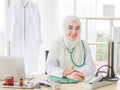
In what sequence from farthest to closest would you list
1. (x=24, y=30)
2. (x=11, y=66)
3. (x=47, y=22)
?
(x=47, y=22) → (x=24, y=30) → (x=11, y=66)

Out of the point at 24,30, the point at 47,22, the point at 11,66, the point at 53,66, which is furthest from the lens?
the point at 47,22

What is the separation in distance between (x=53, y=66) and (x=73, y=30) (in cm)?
38

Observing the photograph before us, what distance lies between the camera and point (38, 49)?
3.51 m

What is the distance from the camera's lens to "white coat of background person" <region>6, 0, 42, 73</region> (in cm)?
336

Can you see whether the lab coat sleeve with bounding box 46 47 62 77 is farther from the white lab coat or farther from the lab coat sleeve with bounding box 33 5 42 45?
the lab coat sleeve with bounding box 33 5 42 45

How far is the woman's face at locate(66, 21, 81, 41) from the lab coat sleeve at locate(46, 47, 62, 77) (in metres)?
0.22

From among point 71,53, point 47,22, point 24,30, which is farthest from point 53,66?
point 47,22

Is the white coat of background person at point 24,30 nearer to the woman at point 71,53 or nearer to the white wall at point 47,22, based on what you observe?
the white wall at point 47,22

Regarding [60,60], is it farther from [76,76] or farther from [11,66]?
[11,66]

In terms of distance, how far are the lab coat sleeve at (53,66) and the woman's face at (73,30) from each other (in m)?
0.22

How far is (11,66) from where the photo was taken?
6.21 feet

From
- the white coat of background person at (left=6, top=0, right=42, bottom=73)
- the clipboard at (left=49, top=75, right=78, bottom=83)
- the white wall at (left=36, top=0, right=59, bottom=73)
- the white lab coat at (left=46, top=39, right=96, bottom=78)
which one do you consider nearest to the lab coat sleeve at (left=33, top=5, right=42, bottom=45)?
the white coat of background person at (left=6, top=0, right=42, bottom=73)

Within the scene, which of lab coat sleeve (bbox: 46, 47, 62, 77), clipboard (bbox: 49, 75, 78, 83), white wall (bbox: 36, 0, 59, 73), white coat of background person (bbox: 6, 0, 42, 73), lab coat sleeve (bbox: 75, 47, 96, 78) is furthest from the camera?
white wall (bbox: 36, 0, 59, 73)

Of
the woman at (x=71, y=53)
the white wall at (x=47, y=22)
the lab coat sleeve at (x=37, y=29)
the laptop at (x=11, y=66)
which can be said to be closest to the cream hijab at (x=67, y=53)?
the woman at (x=71, y=53)
